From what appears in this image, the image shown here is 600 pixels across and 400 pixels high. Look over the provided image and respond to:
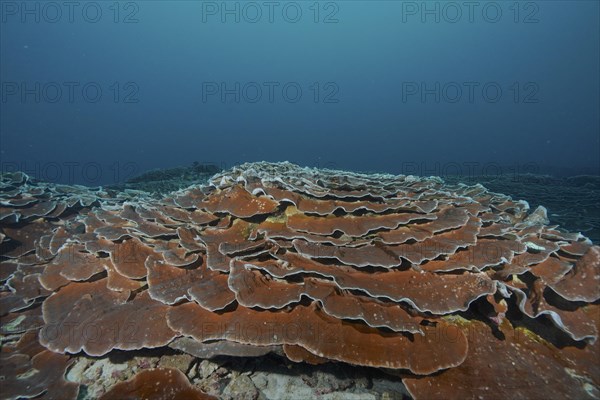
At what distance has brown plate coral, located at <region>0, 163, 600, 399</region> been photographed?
254 centimetres

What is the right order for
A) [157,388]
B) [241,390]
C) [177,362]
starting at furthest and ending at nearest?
[177,362] < [241,390] < [157,388]

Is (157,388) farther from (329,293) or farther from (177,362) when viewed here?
(329,293)

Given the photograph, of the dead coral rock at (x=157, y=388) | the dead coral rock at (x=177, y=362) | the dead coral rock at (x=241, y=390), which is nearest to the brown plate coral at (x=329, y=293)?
the dead coral rock at (x=157, y=388)

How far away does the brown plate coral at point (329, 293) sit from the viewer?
2539 millimetres

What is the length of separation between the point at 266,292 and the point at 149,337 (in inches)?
47.7

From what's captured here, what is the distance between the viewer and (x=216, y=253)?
320cm

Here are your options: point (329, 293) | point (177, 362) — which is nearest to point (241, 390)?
point (177, 362)

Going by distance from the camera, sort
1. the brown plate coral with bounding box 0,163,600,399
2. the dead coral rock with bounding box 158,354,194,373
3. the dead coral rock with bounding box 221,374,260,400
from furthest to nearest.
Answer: the dead coral rock with bounding box 158,354,194,373 < the dead coral rock with bounding box 221,374,260,400 < the brown plate coral with bounding box 0,163,600,399

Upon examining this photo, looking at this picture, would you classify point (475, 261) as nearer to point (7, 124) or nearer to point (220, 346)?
point (220, 346)

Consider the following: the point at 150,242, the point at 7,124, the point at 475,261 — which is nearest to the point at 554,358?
the point at 475,261

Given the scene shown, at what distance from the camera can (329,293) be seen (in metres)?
2.70

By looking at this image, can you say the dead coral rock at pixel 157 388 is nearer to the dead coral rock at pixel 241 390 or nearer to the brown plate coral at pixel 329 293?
the brown plate coral at pixel 329 293

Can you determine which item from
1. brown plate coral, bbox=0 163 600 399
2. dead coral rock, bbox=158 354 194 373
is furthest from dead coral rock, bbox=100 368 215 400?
dead coral rock, bbox=158 354 194 373

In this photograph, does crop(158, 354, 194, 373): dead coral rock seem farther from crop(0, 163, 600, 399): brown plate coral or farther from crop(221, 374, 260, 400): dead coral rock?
crop(221, 374, 260, 400): dead coral rock
